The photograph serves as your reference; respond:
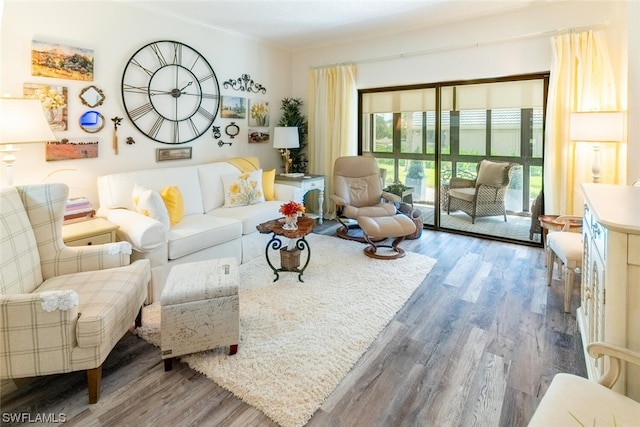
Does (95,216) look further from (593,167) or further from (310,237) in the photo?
(593,167)

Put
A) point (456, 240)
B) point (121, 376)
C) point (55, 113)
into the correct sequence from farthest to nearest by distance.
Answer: point (456, 240) → point (55, 113) → point (121, 376)

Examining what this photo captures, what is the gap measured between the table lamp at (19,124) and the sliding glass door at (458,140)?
3.90 m

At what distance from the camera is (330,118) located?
5434 millimetres

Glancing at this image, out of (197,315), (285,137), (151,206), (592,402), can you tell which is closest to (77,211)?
(151,206)

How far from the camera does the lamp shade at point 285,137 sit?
16.5ft

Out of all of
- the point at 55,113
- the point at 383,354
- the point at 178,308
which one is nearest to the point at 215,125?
the point at 55,113

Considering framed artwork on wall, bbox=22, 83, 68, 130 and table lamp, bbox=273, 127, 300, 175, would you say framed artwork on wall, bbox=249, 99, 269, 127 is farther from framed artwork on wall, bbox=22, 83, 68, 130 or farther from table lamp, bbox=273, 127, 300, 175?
framed artwork on wall, bbox=22, 83, 68, 130

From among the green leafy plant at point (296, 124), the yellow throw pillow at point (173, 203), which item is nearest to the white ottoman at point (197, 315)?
the yellow throw pillow at point (173, 203)

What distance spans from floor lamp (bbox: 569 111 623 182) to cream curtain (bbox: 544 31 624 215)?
0.80 feet

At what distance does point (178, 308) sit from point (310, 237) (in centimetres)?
273

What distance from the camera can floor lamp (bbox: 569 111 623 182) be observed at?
3193 mm

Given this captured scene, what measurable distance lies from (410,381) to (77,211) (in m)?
2.82

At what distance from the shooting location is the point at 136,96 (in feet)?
12.4

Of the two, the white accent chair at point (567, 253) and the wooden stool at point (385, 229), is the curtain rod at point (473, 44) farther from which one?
the wooden stool at point (385, 229)
